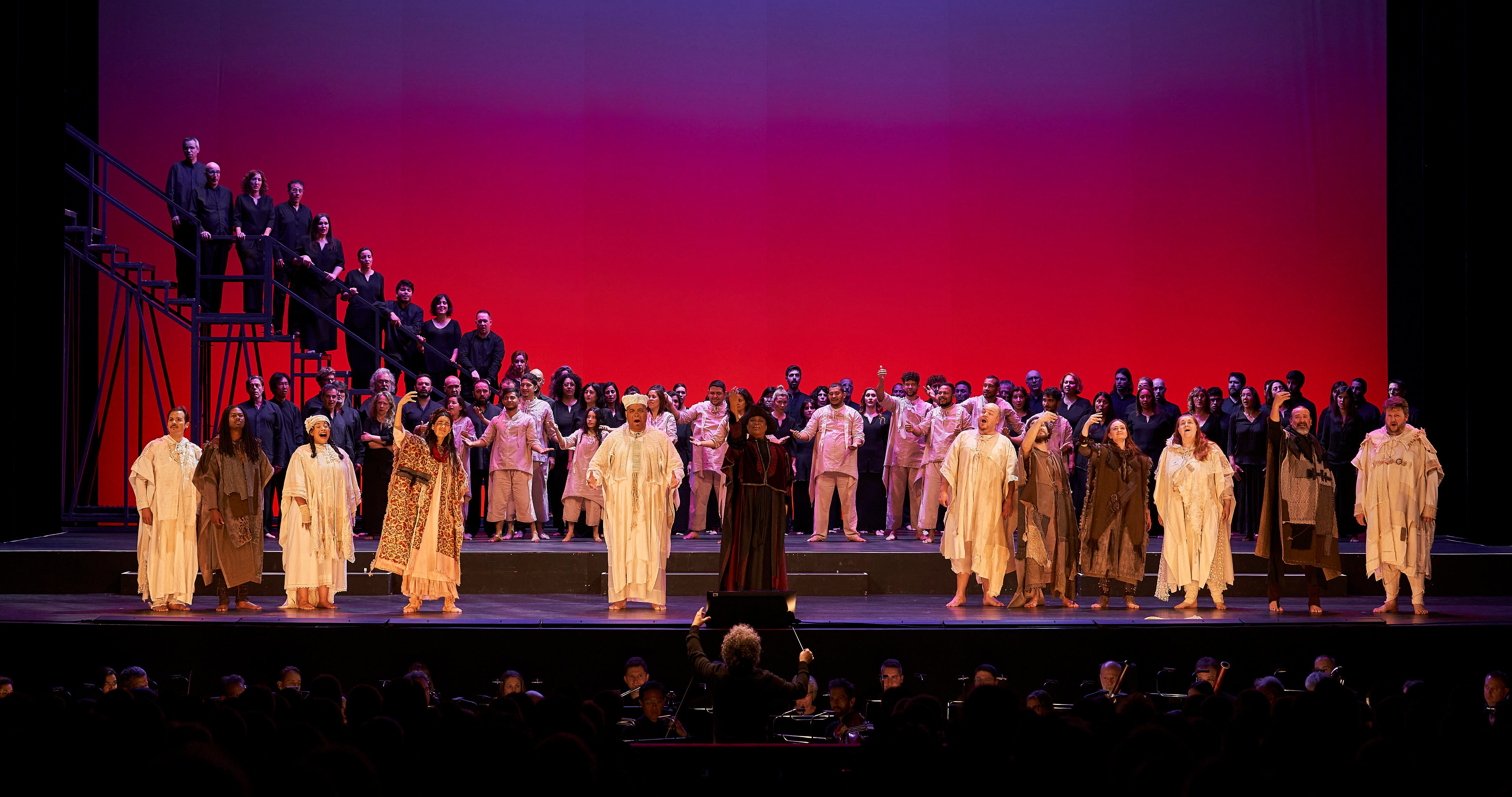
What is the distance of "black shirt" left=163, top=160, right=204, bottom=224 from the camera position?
467 inches

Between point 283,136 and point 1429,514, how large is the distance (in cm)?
1095

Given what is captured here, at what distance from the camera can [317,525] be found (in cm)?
882

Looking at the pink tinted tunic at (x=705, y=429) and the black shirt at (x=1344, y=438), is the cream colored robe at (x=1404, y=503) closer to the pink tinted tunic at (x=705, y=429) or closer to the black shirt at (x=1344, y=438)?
the black shirt at (x=1344, y=438)

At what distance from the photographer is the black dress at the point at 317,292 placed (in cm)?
1194

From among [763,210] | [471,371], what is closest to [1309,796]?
[471,371]

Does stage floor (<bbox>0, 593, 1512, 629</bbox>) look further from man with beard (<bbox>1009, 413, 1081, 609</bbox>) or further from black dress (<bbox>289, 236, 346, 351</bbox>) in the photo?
black dress (<bbox>289, 236, 346, 351</bbox>)

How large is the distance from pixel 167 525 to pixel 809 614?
4292 mm

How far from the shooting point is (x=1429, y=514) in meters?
8.53

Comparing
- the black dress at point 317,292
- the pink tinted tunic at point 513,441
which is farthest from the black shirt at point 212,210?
the pink tinted tunic at point 513,441

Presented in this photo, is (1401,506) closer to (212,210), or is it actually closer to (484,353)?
(484,353)

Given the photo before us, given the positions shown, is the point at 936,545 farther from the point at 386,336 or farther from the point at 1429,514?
the point at 386,336

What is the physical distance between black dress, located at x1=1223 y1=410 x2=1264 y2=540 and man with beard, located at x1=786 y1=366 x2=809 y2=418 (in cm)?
359

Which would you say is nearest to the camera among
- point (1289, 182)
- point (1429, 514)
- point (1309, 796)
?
point (1309, 796)

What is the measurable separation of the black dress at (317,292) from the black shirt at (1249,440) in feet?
25.5
